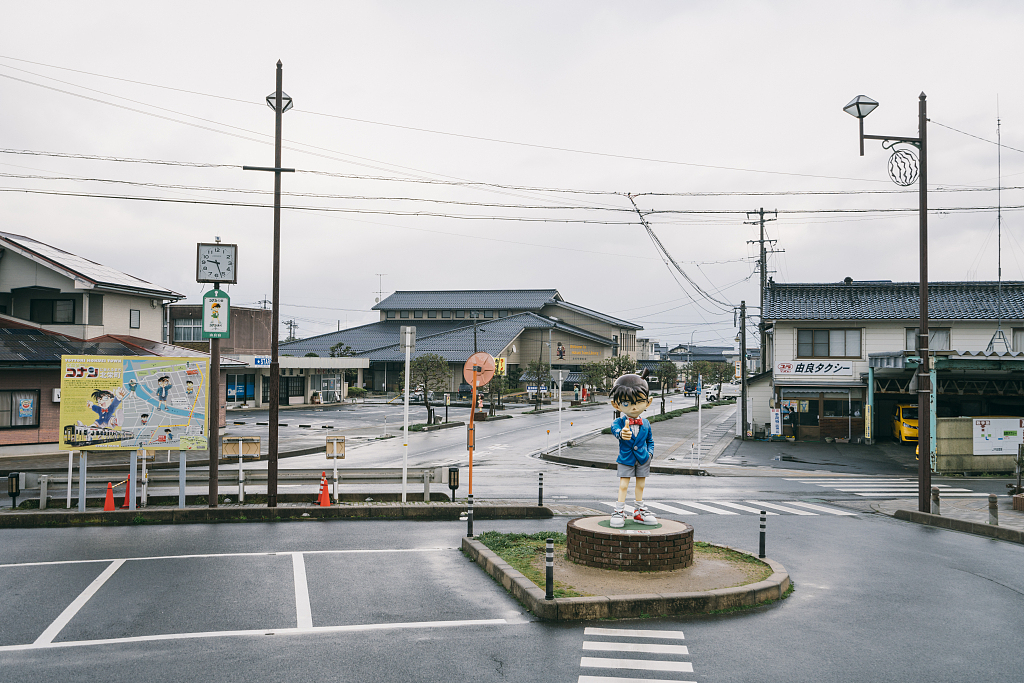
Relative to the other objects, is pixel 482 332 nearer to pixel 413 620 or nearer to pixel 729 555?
pixel 729 555

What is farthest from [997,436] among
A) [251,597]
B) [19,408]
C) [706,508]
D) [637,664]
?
[19,408]

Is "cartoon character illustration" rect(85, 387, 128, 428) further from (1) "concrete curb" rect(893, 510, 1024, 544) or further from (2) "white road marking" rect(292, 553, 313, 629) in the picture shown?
(1) "concrete curb" rect(893, 510, 1024, 544)

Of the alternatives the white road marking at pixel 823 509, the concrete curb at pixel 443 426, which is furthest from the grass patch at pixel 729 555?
the concrete curb at pixel 443 426

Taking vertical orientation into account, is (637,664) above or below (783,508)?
above

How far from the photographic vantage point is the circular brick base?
9219 mm

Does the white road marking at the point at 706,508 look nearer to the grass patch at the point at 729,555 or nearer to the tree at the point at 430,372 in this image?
the grass patch at the point at 729,555

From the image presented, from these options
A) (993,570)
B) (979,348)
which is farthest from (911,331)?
(993,570)

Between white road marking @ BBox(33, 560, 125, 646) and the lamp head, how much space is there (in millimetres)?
15920

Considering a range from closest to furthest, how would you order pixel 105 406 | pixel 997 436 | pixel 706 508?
1. pixel 105 406
2. pixel 706 508
3. pixel 997 436

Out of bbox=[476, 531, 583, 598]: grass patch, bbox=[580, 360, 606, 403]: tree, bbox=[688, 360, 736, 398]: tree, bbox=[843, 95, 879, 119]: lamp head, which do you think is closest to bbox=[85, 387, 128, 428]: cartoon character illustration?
bbox=[476, 531, 583, 598]: grass patch

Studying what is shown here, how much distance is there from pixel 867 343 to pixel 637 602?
30607 mm

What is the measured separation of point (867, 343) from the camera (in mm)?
34156

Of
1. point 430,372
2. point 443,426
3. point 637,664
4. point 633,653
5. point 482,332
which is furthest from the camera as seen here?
point 482,332

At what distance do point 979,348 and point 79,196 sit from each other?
36.8 metres
